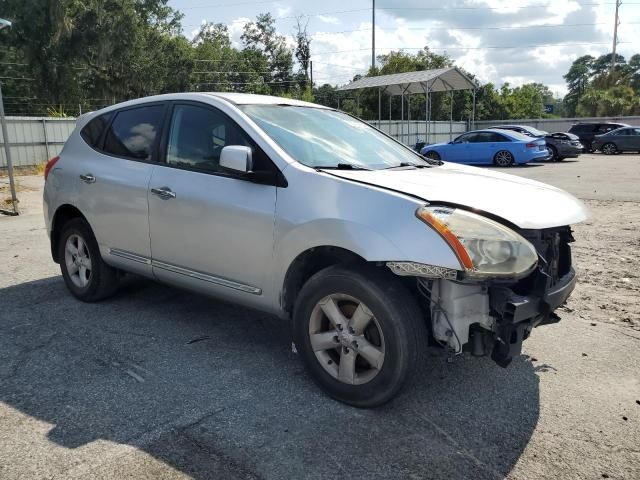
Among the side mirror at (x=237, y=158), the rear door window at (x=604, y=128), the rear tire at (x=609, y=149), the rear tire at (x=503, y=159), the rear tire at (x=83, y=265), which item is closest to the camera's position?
the side mirror at (x=237, y=158)

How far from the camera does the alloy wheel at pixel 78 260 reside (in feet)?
16.7

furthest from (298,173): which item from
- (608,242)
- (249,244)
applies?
(608,242)

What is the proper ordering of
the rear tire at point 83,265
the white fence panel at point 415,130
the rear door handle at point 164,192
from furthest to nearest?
the white fence panel at point 415,130 → the rear tire at point 83,265 → the rear door handle at point 164,192

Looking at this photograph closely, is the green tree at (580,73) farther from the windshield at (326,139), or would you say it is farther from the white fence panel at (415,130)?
the windshield at (326,139)

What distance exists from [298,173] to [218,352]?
1.50 meters

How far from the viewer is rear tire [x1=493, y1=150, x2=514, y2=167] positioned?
21.2 m

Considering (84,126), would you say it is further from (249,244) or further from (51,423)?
(51,423)

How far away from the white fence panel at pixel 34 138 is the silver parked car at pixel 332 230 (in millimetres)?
17759

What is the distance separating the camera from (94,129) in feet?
16.6

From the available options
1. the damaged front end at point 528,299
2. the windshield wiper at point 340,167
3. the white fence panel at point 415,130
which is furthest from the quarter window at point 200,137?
the white fence panel at point 415,130

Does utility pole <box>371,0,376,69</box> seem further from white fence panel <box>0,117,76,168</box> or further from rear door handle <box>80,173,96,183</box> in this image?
rear door handle <box>80,173,96,183</box>

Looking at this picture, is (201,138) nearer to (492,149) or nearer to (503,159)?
(492,149)

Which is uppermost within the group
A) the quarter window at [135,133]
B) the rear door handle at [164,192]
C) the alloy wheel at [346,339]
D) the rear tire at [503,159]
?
the quarter window at [135,133]

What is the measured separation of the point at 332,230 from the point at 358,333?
61 centimetres
